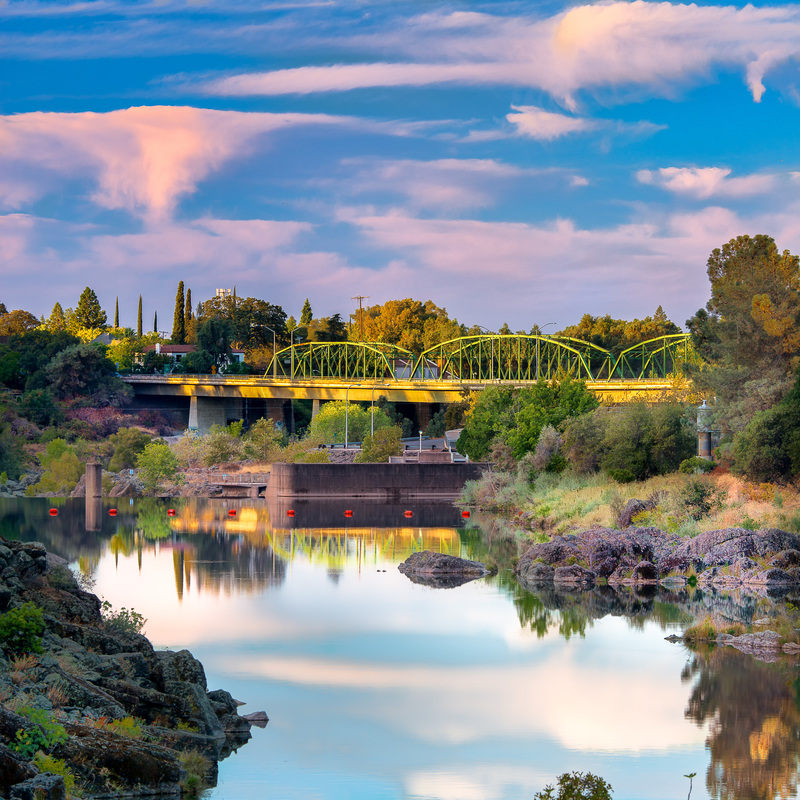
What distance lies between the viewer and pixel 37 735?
12.5 m

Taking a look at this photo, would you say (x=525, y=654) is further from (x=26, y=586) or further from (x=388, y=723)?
(x=26, y=586)

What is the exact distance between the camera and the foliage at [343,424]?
10519 centimetres

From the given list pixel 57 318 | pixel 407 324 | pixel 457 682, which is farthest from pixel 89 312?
pixel 457 682

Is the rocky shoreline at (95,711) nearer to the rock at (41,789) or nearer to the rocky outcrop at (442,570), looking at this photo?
the rock at (41,789)

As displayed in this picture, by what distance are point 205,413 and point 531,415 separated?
74201 mm

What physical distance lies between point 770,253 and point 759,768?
41.3 metres

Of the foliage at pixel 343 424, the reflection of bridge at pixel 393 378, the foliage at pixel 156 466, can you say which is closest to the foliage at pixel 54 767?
the foliage at pixel 156 466

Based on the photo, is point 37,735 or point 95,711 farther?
point 95,711

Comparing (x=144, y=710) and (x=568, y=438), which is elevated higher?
(x=568, y=438)

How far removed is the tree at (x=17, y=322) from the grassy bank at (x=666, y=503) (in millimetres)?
109218

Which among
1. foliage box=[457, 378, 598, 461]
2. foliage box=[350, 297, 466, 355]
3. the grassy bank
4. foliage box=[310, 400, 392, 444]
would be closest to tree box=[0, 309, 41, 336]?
foliage box=[350, 297, 466, 355]

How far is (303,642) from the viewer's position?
84.6 ft

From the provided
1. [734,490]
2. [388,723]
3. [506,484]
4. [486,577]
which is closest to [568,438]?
[506,484]

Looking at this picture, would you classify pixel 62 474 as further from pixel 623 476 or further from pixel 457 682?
pixel 457 682
